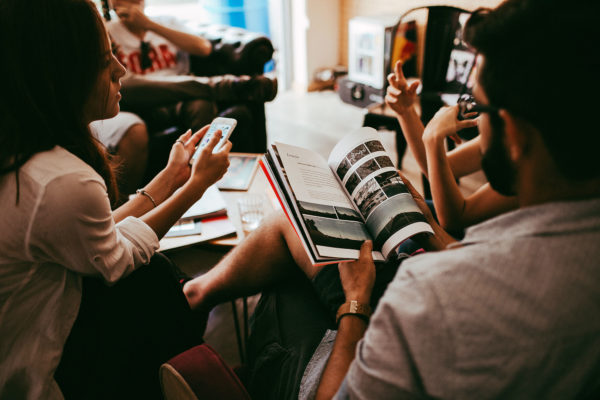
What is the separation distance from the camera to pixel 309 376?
76 centimetres

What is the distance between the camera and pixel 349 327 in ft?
2.46

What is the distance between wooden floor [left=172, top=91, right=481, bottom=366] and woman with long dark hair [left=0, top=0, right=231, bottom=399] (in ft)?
2.05

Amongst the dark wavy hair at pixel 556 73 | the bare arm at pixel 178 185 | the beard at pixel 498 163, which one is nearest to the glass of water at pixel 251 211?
the bare arm at pixel 178 185

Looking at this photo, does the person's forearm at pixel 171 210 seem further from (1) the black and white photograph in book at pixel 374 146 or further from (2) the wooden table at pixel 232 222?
(1) the black and white photograph in book at pixel 374 146

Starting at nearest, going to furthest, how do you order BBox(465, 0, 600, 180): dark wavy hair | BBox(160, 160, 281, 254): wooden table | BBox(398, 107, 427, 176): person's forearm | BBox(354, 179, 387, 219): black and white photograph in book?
1. BBox(465, 0, 600, 180): dark wavy hair
2. BBox(354, 179, 387, 219): black and white photograph in book
3. BBox(160, 160, 281, 254): wooden table
4. BBox(398, 107, 427, 176): person's forearm

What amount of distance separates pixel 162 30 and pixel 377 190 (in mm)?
1855

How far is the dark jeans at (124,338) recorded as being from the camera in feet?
2.50

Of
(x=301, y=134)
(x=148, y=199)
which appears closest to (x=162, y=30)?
(x=301, y=134)

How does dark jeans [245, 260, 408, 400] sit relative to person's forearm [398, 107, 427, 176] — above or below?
below

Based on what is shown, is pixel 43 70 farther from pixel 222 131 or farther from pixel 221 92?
pixel 221 92

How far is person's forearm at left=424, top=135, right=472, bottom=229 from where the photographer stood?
41.4 inches

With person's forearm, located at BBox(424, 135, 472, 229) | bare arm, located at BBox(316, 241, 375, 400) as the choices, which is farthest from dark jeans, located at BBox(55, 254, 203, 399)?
person's forearm, located at BBox(424, 135, 472, 229)

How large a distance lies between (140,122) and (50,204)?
140 cm

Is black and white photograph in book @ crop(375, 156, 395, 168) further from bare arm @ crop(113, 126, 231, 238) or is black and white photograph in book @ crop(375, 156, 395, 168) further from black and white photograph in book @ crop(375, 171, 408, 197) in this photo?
bare arm @ crop(113, 126, 231, 238)
